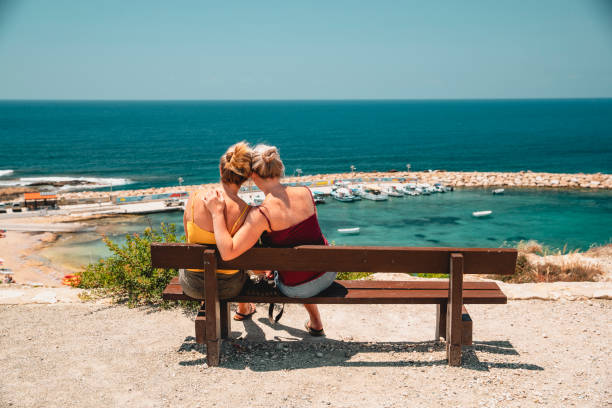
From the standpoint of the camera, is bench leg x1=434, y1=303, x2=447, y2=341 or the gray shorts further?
bench leg x1=434, y1=303, x2=447, y2=341

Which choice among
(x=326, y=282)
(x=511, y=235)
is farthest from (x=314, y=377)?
(x=511, y=235)

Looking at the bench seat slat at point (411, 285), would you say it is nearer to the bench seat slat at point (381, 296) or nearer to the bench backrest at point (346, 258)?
the bench seat slat at point (381, 296)

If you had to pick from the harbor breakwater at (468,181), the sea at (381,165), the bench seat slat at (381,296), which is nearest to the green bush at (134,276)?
the sea at (381,165)

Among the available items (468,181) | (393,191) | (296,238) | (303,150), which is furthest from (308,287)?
(303,150)

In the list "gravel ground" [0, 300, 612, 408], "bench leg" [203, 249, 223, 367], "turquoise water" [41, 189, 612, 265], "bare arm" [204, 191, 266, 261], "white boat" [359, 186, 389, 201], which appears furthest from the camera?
"white boat" [359, 186, 389, 201]

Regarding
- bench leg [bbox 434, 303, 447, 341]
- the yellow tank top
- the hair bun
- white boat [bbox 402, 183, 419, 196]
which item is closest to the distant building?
white boat [bbox 402, 183, 419, 196]

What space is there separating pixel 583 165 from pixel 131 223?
198 ft

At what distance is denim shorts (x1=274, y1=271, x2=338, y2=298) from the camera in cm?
391

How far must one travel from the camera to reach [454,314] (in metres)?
3.82

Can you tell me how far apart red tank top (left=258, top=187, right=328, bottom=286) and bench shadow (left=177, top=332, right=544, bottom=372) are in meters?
0.69

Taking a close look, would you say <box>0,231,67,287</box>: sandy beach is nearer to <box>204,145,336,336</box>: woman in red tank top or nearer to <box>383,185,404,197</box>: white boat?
<box>204,145,336,336</box>: woman in red tank top

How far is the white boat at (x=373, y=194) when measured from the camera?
43.1m

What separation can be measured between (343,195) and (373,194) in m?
2.86

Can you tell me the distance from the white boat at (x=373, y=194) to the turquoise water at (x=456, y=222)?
2.09 ft
